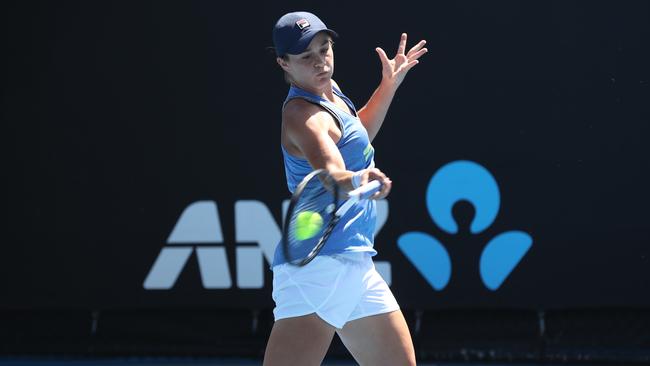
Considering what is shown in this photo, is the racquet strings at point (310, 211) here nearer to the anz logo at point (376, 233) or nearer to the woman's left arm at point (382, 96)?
the woman's left arm at point (382, 96)

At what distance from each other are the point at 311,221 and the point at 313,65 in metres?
0.42

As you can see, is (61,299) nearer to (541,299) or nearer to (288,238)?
(541,299)

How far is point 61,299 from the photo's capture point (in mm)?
5250

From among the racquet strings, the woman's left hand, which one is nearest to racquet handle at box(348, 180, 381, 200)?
the racquet strings

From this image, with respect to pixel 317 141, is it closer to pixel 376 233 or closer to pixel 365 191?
pixel 365 191

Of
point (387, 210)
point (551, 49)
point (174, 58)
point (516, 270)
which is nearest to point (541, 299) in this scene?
point (516, 270)

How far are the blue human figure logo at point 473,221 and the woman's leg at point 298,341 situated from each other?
6.71 feet

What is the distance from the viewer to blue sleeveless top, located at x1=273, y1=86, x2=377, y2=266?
3021 millimetres

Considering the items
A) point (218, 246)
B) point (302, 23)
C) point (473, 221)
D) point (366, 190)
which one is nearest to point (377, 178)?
point (366, 190)

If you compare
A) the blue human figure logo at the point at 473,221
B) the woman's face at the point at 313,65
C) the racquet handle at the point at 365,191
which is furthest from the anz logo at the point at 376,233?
the racquet handle at the point at 365,191

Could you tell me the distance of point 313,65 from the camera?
10.0 ft

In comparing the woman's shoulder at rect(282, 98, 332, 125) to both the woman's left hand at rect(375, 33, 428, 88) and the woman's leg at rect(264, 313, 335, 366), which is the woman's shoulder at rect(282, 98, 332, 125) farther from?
the woman's left hand at rect(375, 33, 428, 88)

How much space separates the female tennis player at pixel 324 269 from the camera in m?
2.97

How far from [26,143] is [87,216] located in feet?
1.42
